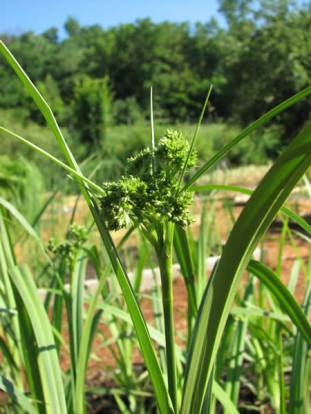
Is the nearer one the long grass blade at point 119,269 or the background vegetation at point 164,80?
the long grass blade at point 119,269

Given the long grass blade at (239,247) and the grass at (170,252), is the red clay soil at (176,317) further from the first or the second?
the long grass blade at (239,247)

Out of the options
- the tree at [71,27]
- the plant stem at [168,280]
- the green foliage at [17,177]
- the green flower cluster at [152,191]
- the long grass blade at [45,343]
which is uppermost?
the tree at [71,27]

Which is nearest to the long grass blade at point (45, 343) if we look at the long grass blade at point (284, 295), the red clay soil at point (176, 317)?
the long grass blade at point (284, 295)

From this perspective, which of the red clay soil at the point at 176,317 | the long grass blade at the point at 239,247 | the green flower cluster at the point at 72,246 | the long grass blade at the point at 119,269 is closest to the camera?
the long grass blade at the point at 239,247

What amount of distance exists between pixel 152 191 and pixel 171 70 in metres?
43.7

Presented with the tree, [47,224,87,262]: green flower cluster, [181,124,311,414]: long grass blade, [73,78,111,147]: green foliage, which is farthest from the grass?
the tree

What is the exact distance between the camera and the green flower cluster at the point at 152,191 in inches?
19.8

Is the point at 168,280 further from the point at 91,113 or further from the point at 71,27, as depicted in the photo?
the point at 71,27

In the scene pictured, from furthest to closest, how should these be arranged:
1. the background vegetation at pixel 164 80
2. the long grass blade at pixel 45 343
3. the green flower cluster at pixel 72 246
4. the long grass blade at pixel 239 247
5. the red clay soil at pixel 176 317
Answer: the background vegetation at pixel 164 80 → the red clay soil at pixel 176 317 → the green flower cluster at pixel 72 246 → the long grass blade at pixel 45 343 → the long grass blade at pixel 239 247

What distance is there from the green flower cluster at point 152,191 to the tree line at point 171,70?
911 millimetres

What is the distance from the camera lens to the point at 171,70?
42.9 metres

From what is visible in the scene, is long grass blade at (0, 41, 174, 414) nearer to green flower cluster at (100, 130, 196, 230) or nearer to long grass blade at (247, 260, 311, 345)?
green flower cluster at (100, 130, 196, 230)

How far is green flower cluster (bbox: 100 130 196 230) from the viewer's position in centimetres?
50

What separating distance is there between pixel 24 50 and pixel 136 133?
22.8 meters
